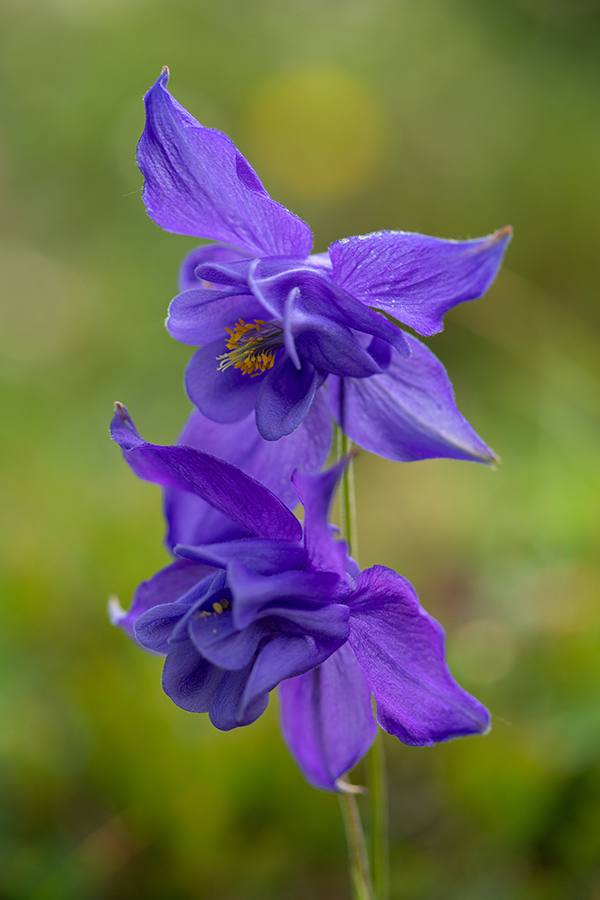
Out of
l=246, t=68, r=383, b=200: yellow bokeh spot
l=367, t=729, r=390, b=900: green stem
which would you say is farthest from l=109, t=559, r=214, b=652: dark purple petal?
l=246, t=68, r=383, b=200: yellow bokeh spot

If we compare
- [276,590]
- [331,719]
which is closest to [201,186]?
[276,590]

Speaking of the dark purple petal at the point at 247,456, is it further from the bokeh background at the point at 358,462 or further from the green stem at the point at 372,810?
the bokeh background at the point at 358,462

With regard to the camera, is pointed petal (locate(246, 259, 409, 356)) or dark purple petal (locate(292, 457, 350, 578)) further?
pointed petal (locate(246, 259, 409, 356))

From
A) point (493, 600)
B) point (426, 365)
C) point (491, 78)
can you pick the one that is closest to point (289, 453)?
point (426, 365)

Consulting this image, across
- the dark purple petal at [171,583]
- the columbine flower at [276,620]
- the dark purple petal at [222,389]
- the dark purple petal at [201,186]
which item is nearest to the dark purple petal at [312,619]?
the columbine flower at [276,620]

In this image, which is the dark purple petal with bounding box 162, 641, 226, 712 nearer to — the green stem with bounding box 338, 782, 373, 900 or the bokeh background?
the green stem with bounding box 338, 782, 373, 900

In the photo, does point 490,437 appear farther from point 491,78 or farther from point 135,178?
point 491,78

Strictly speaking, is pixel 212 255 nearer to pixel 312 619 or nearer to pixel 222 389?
pixel 222 389
